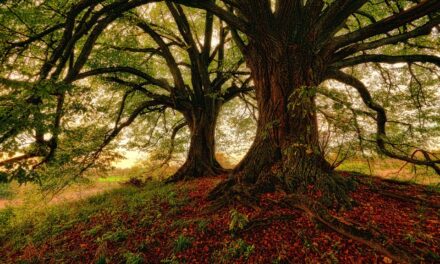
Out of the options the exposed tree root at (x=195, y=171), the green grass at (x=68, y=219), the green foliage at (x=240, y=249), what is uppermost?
the exposed tree root at (x=195, y=171)

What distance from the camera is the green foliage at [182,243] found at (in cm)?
401

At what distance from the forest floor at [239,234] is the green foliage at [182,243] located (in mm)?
15

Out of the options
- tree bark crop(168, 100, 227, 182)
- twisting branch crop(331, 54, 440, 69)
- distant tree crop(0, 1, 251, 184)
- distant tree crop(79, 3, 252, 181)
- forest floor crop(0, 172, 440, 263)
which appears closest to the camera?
forest floor crop(0, 172, 440, 263)

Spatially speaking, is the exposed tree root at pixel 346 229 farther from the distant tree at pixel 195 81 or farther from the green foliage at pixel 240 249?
the distant tree at pixel 195 81

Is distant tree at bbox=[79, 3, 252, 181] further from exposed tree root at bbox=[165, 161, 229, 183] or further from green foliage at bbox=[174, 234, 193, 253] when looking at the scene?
green foliage at bbox=[174, 234, 193, 253]

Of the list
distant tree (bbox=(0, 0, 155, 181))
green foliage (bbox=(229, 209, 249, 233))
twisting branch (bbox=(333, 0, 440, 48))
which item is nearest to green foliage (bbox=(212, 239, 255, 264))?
green foliage (bbox=(229, 209, 249, 233))

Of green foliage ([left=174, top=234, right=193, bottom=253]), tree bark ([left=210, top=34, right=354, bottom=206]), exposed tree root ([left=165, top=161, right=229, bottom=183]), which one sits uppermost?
tree bark ([left=210, top=34, right=354, bottom=206])

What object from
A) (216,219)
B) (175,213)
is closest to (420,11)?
(216,219)

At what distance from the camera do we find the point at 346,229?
3.45 metres

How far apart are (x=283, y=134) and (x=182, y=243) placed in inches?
108

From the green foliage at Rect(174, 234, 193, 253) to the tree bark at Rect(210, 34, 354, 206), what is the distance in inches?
52.3

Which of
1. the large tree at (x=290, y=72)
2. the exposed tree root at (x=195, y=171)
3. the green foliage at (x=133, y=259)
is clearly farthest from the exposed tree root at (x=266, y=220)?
the exposed tree root at (x=195, y=171)

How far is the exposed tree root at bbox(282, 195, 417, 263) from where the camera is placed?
2.90 meters

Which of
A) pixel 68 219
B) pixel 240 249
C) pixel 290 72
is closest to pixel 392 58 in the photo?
pixel 290 72
